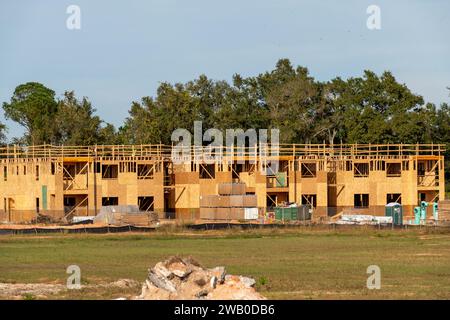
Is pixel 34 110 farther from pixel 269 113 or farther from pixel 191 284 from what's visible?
pixel 191 284

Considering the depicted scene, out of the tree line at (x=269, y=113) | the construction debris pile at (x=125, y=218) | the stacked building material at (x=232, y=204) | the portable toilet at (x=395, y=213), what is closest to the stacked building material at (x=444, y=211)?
the portable toilet at (x=395, y=213)

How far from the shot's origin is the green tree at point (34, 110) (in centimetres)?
10525

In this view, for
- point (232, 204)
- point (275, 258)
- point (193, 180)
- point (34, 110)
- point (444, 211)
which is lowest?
point (275, 258)

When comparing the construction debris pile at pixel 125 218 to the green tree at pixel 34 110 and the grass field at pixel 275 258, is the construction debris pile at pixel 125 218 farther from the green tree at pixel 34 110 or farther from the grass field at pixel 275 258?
the green tree at pixel 34 110

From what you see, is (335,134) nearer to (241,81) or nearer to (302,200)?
(241,81)

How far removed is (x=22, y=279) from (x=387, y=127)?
72.6m

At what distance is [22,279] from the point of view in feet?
117

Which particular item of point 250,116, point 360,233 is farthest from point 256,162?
point 250,116

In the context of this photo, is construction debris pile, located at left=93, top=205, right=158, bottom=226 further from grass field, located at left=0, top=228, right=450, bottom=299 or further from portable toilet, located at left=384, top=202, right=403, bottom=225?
portable toilet, located at left=384, top=202, right=403, bottom=225

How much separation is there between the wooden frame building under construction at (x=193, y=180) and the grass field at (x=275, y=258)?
1932cm

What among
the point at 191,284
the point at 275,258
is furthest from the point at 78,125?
the point at 191,284

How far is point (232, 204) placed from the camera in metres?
77.1

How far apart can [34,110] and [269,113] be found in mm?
25356
